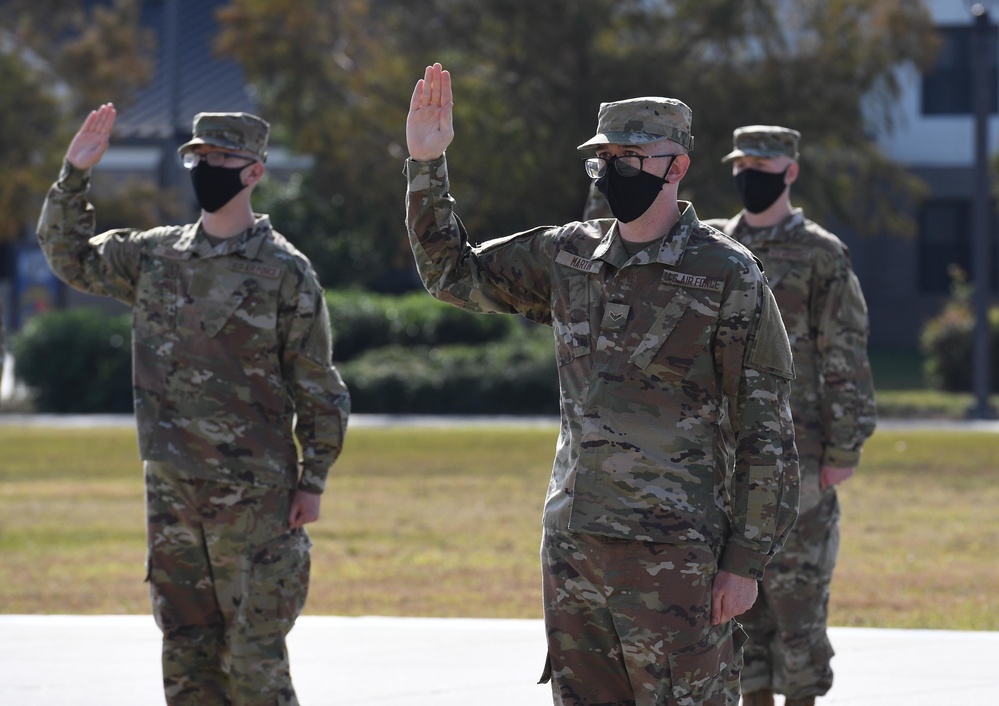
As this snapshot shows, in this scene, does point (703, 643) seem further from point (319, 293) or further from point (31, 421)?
point (31, 421)

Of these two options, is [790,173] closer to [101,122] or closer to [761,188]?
[761,188]

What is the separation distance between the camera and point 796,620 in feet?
22.1

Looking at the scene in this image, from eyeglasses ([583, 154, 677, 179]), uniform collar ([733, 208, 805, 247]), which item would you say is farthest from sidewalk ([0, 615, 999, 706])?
eyeglasses ([583, 154, 677, 179])

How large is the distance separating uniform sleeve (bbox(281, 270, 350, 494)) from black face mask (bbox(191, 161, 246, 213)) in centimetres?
40

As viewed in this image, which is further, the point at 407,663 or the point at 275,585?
the point at 407,663

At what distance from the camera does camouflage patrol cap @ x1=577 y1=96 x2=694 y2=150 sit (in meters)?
4.76

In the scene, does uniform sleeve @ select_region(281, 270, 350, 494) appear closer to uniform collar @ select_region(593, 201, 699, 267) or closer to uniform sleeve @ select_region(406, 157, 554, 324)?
uniform sleeve @ select_region(406, 157, 554, 324)

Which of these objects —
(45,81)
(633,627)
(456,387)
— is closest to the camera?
(633,627)

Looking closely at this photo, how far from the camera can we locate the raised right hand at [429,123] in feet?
16.5

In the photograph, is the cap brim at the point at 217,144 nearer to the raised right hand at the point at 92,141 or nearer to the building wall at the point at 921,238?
the raised right hand at the point at 92,141

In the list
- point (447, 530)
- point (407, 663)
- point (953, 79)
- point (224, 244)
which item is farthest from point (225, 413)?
point (953, 79)

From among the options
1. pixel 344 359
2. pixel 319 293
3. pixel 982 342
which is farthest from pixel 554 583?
pixel 344 359

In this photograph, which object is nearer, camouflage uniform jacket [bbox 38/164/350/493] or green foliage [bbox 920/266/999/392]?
camouflage uniform jacket [bbox 38/164/350/493]

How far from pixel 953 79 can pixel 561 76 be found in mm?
16170
